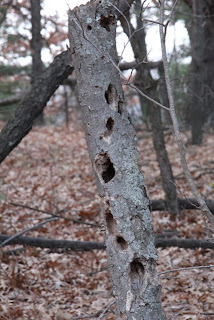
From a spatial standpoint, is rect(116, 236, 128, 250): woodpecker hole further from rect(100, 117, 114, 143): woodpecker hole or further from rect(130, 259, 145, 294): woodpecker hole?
rect(100, 117, 114, 143): woodpecker hole

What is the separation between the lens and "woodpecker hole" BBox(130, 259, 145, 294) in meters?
2.85

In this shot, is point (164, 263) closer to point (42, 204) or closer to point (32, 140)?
point (42, 204)

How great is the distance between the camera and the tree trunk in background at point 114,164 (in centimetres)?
286

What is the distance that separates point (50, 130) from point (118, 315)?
12093mm

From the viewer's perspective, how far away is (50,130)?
14648mm

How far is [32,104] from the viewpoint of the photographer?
5449 mm

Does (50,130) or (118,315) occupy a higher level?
(50,130)

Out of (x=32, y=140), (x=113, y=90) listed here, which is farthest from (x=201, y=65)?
(x=113, y=90)

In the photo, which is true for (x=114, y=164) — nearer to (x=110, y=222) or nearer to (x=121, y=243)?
(x=110, y=222)

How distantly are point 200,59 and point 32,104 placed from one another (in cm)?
648

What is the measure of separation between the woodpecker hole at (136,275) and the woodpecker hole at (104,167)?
0.62 meters

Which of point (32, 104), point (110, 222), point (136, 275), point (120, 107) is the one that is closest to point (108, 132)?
point (120, 107)

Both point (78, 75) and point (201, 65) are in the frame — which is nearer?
point (78, 75)

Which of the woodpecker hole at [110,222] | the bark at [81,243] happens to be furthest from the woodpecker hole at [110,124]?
the bark at [81,243]
